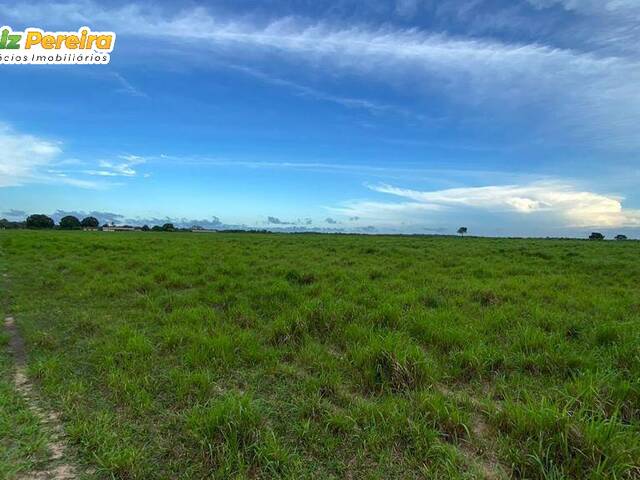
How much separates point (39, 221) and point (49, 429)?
109m

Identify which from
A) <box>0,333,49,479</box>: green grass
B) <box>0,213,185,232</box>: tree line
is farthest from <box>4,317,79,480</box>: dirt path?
<box>0,213,185,232</box>: tree line

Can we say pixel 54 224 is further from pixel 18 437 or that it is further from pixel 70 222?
pixel 18 437

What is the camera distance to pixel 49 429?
3584 millimetres

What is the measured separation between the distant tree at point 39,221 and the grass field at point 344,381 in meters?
100

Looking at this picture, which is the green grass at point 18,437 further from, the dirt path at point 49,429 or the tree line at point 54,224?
the tree line at point 54,224

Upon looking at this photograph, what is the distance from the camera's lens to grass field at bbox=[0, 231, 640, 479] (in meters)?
3.10

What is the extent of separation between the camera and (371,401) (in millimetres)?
4039

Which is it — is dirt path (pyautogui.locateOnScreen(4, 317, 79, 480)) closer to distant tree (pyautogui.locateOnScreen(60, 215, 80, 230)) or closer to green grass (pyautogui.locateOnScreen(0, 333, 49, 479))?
green grass (pyautogui.locateOnScreen(0, 333, 49, 479))

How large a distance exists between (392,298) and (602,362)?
3749mm

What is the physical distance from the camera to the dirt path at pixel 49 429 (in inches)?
118

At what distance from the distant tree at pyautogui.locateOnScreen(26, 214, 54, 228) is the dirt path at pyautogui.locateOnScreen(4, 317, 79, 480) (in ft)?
341

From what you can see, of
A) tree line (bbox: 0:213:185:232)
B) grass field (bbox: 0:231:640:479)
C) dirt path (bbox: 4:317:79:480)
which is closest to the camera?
dirt path (bbox: 4:317:79:480)

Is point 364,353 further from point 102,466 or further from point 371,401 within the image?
point 102,466

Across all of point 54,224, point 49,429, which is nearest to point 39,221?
point 54,224
